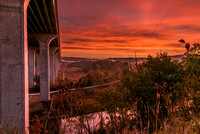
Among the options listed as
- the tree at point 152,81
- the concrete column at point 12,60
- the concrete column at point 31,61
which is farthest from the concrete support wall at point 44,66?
the concrete column at point 31,61

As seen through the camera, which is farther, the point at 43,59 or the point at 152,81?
the point at 43,59

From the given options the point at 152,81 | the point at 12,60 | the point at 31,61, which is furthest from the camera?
the point at 31,61

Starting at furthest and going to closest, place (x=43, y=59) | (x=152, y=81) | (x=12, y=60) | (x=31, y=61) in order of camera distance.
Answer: (x=31, y=61) < (x=43, y=59) < (x=152, y=81) < (x=12, y=60)

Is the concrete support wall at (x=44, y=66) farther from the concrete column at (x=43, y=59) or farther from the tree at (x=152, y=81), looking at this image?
the tree at (x=152, y=81)

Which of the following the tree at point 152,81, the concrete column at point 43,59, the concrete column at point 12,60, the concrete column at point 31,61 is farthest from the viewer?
the concrete column at point 31,61

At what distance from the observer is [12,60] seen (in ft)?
21.2

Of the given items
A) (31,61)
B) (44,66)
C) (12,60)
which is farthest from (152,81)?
(31,61)

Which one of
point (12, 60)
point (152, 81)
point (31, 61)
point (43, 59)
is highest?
point (31, 61)

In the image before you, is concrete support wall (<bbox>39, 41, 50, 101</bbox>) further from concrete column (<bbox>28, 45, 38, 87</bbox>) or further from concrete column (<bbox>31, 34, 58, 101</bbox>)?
concrete column (<bbox>28, 45, 38, 87</bbox>)

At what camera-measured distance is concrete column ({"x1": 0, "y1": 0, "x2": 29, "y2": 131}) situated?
636cm

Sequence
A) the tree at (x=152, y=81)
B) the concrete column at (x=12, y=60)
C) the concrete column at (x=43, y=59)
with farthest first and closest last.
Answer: the concrete column at (x=43, y=59) → the tree at (x=152, y=81) → the concrete column at (x=12, y=60)

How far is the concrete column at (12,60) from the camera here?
251 inches

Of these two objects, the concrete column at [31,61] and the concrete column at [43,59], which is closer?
the concrete column at [43,59]

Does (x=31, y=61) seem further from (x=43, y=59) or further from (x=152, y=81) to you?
(x=152, y=81)
